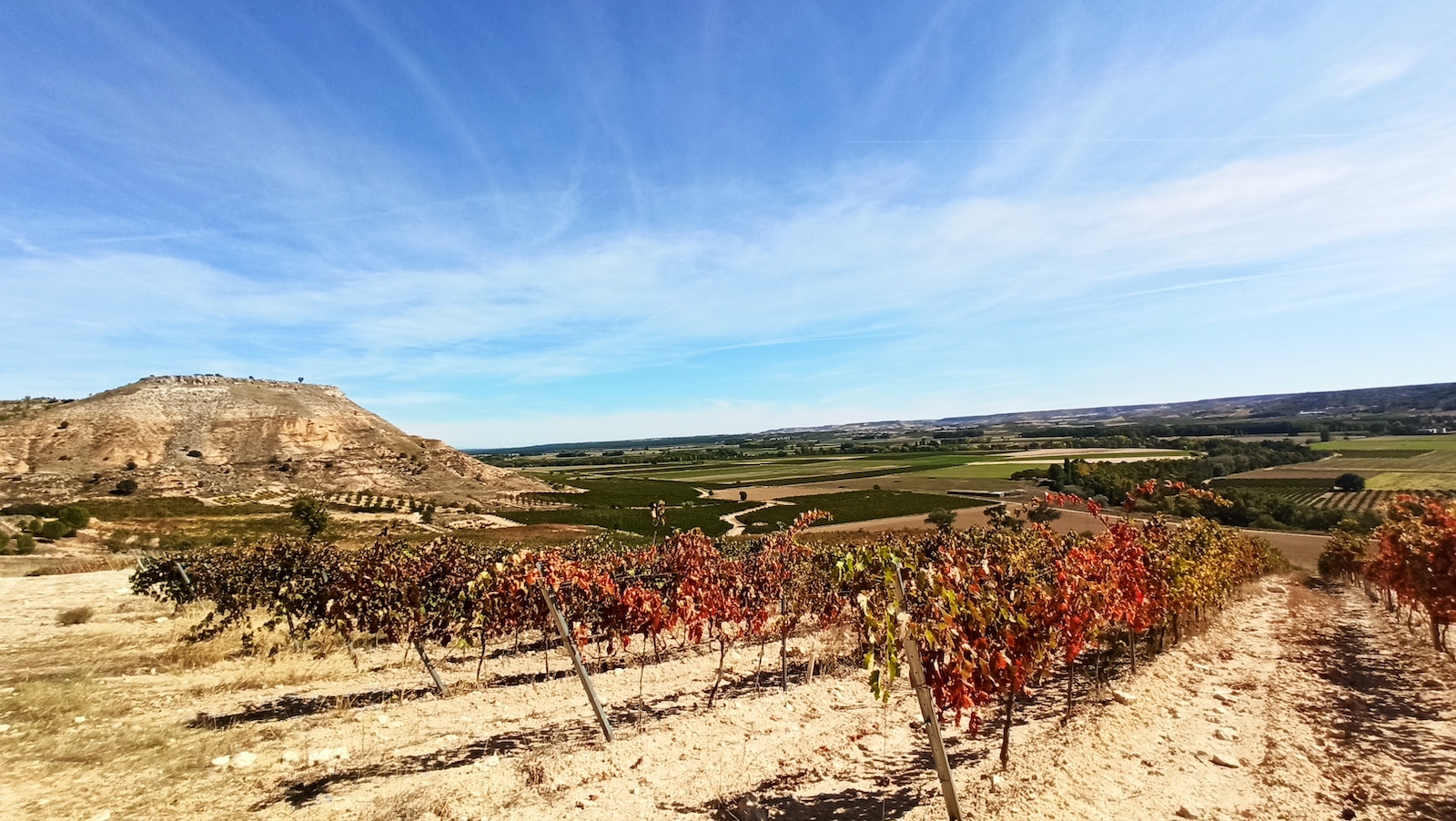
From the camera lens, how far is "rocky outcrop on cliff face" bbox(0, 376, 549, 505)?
62.9 metres

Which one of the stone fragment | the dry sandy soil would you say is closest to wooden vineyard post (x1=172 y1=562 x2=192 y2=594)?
the dry sandy soil

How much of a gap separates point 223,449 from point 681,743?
87.8 meters

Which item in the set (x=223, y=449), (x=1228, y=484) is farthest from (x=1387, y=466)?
(x=223, y=449)

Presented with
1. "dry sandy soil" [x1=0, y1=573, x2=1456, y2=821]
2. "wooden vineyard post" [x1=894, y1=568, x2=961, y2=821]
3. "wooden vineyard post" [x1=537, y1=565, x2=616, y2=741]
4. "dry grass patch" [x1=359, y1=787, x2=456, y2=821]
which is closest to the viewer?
"wooden vineyard post" [x1=894, y1=568, x2=961, y2=821]

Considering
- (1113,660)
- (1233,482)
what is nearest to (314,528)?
(1113,660)

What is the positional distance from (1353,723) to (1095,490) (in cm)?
7088

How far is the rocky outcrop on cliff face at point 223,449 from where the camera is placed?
6291 cm

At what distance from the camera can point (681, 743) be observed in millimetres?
8164

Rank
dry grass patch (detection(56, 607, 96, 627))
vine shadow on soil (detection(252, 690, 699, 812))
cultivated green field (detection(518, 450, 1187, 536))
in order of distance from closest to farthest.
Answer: vine shadow on soil (detection(252, 690, 699, 812))
dry grass patch (detection(56, 607, 96, 627))
cultivated green field (detection(518, 450, 1187, 536))

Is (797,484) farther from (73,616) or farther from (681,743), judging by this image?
(681,743)

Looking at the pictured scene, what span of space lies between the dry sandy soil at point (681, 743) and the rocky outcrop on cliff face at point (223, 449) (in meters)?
65.7

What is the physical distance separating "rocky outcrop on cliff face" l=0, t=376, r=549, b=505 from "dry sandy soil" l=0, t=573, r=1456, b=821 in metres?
65.7

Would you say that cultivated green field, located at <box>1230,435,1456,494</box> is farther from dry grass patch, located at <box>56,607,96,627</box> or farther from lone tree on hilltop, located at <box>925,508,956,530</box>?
dry grass patch, located at <box>56,607,96,627</box>

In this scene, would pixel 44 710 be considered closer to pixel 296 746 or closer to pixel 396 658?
pixel 296 746
